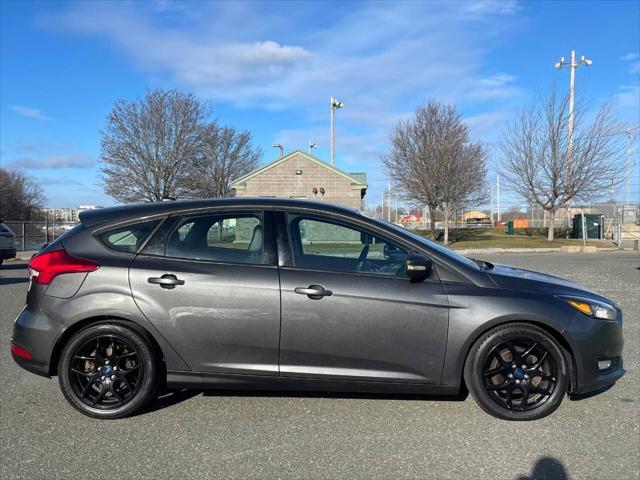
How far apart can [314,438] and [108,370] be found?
1646 mm

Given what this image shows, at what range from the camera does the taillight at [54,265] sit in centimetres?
380

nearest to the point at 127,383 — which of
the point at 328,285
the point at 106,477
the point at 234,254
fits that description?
the point at 106,477

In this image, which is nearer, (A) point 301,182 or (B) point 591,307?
(B) point 591,307

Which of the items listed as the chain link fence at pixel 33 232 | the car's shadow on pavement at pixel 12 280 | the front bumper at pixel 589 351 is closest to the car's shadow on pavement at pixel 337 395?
the front bumper at pixel 589 351

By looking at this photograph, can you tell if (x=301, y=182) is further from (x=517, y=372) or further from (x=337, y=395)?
(x=517, y=372)

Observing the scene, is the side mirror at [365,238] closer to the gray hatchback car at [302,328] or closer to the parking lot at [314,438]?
the gray hatchback car at [302,328]

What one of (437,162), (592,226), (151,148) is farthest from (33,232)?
(592,226)

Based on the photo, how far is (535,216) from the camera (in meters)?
55.1

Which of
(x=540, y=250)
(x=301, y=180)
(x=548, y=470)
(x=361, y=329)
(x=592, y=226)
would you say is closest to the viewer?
(x=548, y=470)

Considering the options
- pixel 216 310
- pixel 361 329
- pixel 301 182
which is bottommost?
pixel 361 329

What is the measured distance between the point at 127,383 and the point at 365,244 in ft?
6.97

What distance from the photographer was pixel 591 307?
3.79 metres

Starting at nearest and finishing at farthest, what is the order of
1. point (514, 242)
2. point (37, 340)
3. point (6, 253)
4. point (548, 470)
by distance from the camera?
1. point (548, 470)
2. point (37, 340)
3. point (6, 253)
4. point (514, 242)

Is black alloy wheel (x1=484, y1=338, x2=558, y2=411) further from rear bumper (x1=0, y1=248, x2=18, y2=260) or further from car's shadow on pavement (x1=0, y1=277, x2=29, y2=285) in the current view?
rear bumper (x1=0, y1=248, x2=18, y2=260)
